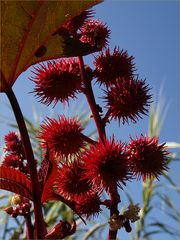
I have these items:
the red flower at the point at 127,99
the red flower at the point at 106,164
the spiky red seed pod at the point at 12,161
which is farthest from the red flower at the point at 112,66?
the spiky red seed pod at the point at 12,161

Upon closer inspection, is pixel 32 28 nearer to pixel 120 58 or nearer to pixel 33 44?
pixel 33 44

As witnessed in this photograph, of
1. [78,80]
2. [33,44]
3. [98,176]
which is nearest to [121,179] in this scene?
[98,176]

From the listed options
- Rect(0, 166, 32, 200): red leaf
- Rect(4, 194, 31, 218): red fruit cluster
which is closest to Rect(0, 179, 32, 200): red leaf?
Rect(0, 166, 32, 200): red leaf

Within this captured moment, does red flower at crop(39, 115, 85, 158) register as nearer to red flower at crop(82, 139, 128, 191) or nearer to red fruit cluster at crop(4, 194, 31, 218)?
red flower at crop(82, 139, 128, 191)

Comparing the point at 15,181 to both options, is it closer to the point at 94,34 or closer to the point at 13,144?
the point at 13,144

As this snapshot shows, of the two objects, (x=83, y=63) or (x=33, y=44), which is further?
(x=83, y=63)

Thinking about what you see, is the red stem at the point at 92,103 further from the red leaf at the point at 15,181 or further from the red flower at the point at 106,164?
the red leaf at the point at 15,181
